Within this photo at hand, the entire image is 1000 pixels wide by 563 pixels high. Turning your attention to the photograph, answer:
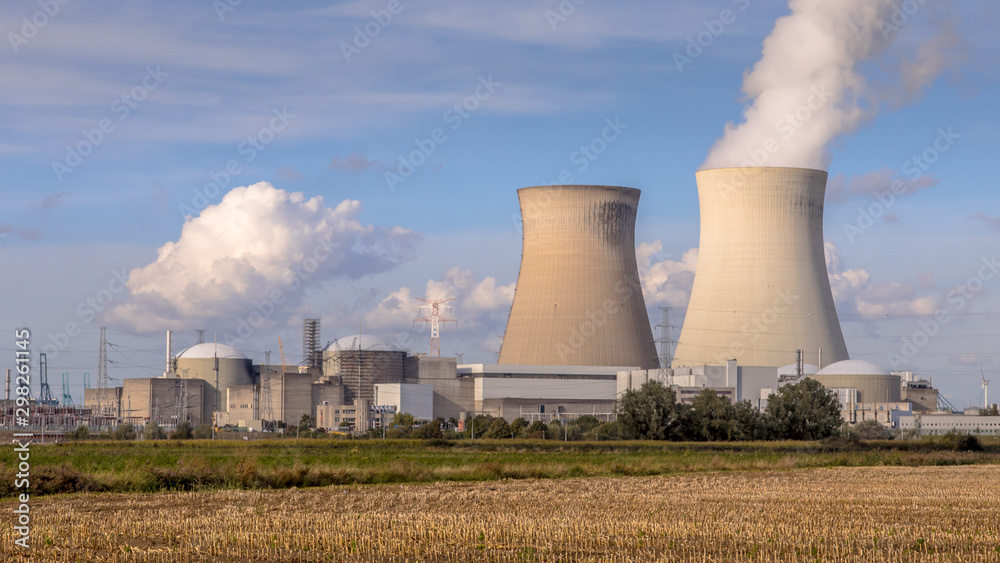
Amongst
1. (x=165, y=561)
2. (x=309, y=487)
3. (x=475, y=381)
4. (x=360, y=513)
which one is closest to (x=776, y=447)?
(x=309, y=487)

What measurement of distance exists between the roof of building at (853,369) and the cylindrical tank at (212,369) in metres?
34.8

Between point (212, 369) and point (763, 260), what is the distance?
39.1 metres

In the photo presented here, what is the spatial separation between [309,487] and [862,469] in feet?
35.7

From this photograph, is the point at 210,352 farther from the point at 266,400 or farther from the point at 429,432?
the point at 429,432

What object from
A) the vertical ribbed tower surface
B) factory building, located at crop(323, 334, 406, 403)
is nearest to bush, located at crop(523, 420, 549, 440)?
the vertical ribbed tower surface

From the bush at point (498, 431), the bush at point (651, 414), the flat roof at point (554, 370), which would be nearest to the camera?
the bush at point (651, 414)

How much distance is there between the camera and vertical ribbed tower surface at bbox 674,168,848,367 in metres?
35.4

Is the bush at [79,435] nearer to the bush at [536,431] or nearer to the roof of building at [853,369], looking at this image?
the bush at [536,431]

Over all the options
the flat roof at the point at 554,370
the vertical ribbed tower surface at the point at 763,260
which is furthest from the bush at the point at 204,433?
the vertical ribbed tower surface at the point at 763,260

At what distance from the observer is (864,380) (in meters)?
52.7

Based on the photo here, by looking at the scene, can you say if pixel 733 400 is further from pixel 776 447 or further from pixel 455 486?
pixel 455 486

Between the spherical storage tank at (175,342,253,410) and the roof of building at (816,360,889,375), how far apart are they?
34742mm

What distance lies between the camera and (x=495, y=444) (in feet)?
99.0

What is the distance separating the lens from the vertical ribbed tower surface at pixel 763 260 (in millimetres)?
35375
